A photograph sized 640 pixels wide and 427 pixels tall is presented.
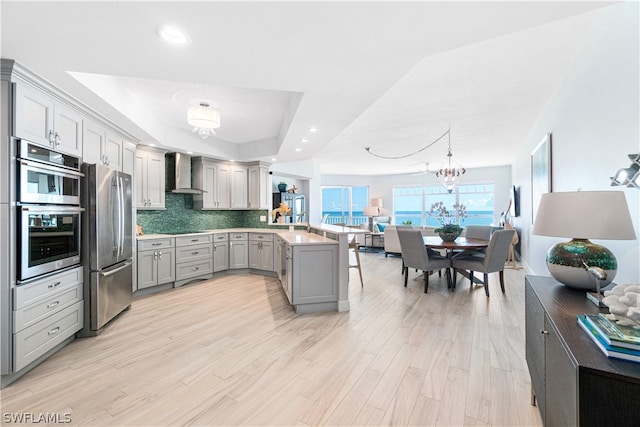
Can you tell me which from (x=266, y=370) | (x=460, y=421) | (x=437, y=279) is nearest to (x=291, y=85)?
(x=266, y=370)

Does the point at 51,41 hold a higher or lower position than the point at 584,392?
higher

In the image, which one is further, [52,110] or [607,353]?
[52,110]

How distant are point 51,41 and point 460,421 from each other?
10.7 ft

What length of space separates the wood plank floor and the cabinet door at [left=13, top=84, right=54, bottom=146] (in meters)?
1.76

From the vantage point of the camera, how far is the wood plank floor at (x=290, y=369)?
1732mm

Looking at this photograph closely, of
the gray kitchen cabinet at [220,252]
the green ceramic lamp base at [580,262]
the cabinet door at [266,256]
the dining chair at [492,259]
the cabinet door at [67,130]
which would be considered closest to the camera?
the green ceramic lamp base at [580,262]

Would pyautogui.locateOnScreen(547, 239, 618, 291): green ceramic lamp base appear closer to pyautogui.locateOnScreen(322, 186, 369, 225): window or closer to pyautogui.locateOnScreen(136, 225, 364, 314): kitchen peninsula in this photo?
pyautogui.locateOnScreen(136, 225, 364, 314): kitchen peninsula

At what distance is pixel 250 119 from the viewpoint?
13.5ft

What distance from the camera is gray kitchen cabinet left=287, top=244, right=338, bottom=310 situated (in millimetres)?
3396

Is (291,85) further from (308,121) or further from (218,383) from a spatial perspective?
(218,383)

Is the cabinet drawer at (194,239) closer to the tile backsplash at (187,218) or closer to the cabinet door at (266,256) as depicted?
the tile backsplash at (187,218)

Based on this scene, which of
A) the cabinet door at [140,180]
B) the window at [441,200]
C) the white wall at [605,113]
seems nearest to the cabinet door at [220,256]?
the cabinet door at [140,180]

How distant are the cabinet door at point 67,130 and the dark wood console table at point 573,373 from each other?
3.50 m

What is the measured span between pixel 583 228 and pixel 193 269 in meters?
4.73
